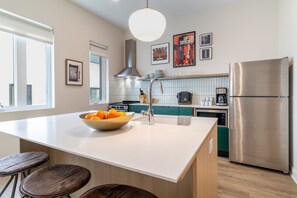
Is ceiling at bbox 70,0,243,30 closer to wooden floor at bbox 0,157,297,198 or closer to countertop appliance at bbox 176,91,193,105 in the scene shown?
countertop appliance at bbox 176,91,193,105

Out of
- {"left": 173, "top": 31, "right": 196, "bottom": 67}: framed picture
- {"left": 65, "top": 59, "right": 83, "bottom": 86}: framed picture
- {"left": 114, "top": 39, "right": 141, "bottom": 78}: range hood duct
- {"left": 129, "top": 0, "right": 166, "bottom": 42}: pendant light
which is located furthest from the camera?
{"left": 114, "top": 39, "right": 141, "bottom": 78}: range hood duct

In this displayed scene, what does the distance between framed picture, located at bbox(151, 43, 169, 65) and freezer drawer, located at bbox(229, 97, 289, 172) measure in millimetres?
1881

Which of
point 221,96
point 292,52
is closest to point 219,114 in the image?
point 221,96

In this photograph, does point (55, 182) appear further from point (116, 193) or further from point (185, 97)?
point (185, 97)

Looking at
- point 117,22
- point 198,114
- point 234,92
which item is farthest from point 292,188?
point 117,22

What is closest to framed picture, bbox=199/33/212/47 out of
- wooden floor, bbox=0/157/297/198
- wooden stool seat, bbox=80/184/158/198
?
wooden floor, bbox=0/157/297/198

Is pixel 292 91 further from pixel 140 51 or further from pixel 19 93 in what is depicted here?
pixel 19 93

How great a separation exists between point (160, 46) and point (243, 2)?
183cm

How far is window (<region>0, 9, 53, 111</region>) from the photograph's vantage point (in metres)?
2.33

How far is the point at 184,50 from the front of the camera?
3674 millimetres

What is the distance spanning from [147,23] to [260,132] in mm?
2221

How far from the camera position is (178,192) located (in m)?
1.04

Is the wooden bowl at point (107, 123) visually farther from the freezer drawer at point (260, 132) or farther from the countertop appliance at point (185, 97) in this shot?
the countertop appliance at point (185, 97)

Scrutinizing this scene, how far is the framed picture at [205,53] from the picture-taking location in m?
3.42
